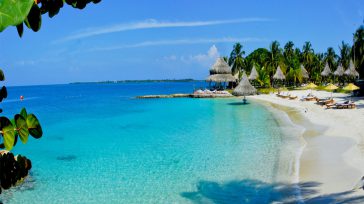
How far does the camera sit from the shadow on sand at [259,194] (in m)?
9.55

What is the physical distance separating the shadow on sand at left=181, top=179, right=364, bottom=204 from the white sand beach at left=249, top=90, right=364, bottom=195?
0.41 meters

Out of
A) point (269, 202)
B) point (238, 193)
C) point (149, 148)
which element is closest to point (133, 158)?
point (149, 148)

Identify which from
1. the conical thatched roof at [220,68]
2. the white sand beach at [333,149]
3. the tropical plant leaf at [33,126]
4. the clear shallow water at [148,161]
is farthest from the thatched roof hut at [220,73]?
the tropical plant leaf at [33,126]

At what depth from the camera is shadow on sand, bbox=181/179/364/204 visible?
376 inches

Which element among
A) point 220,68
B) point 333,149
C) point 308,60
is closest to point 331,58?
point 308,60

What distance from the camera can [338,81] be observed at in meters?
58.2

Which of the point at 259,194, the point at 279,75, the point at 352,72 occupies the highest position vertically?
the point at 279,75

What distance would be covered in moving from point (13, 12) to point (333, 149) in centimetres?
1574

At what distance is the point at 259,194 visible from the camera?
34.6 feet

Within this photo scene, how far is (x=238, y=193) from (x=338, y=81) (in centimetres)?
5373

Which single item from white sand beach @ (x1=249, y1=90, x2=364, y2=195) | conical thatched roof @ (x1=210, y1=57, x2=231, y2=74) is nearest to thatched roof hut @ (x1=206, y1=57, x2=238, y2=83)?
conical thatched roof @ (x1=210, y1=57, x2=231, y2=74)

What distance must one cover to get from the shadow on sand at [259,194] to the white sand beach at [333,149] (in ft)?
1.33

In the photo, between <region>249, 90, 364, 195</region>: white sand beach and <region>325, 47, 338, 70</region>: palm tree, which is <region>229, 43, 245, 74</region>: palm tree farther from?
<region>249, 90, 364, 195</region>: white sand beach

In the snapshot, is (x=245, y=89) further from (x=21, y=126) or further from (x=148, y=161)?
(x=21, y=126)
